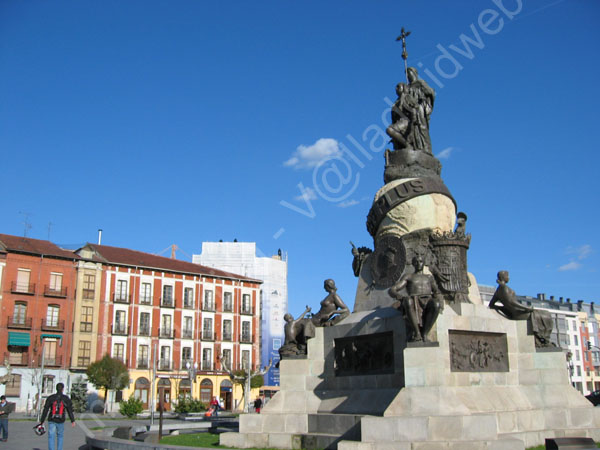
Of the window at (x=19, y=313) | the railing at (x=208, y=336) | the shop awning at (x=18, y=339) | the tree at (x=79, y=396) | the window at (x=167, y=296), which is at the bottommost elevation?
the tree at (x=79, y=396)

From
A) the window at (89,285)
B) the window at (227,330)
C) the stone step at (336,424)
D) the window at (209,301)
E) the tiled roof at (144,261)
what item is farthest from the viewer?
the window at (227,330)

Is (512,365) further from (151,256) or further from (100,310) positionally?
(151,256)

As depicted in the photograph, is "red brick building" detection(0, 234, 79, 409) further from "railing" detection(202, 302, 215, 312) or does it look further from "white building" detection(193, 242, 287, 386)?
"white building" detection(193, 242, 287, 386)

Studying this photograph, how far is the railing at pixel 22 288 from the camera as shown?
47141mm

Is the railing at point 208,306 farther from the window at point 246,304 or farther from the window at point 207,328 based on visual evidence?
the window at point 246,304

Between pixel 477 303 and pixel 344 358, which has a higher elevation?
pixel 477 303

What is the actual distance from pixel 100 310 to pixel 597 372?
6515 cm

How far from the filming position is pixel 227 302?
58406 millimetres

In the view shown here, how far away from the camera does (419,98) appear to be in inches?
693

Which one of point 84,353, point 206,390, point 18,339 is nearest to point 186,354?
point 206,390

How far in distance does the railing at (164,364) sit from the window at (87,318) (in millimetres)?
6563

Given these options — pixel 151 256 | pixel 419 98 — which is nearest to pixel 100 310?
pixel 151 256

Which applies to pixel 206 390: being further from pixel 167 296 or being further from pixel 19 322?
pixel 19 322

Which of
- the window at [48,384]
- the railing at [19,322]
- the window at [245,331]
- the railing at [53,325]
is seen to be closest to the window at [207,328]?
the window at [245,331]
